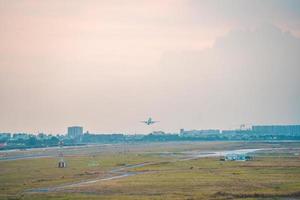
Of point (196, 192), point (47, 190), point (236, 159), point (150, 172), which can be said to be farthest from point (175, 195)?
point (236, 159)

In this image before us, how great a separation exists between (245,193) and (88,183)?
22692 mm

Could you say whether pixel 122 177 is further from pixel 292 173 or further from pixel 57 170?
pixel 292 173

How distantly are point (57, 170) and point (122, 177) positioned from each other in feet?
61.3

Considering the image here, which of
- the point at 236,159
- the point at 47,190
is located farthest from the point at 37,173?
the point at 236,159

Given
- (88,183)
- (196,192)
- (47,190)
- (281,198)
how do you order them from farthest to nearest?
(88,183), (47,190), (196,192), (281,198)

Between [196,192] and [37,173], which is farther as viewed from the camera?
[37,173]

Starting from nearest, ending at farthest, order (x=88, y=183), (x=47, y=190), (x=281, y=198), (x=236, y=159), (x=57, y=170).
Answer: (x=281, y=198) < (x=47, y=190) < (x=88, y=183) < (x=57, y=170) < (x=236, y=159)

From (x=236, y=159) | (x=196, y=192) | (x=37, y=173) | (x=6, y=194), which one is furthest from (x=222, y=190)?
(x=236, y=159)

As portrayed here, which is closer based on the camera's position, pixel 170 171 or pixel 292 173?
pixel 292 173

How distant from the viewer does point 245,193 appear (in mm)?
55594

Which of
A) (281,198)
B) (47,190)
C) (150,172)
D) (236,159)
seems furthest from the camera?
(236,159)

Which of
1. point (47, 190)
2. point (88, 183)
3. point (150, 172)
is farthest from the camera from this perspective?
point (150, 172)

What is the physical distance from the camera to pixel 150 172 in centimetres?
8419

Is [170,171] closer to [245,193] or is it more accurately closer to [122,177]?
[122,177]
